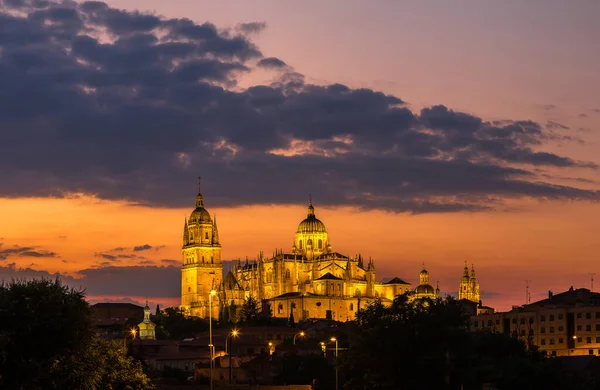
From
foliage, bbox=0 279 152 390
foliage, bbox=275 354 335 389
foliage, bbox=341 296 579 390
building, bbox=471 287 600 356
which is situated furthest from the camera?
building, bbox=471 287 600 356

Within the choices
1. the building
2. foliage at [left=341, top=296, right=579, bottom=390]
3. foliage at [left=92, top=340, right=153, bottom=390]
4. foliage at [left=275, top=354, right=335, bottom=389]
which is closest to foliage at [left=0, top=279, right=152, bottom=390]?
foliage at [left=92, top=340, right=153, bottom=390]

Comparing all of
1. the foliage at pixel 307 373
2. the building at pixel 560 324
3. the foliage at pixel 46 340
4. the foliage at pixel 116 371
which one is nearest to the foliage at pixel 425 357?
the foliage at pixel 307 373

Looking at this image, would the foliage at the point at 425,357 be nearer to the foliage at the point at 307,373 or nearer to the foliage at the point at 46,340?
the foliage at the point at 307,373

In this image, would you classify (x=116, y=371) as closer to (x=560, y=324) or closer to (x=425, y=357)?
(x=425, y=357)

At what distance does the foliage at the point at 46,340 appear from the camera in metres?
60.5

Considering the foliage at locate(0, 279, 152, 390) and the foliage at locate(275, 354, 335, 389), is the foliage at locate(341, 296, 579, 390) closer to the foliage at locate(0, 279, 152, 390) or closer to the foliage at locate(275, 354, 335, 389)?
the foliage at locate(275, 354, 335, 389)

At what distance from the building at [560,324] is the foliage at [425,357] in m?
61.7

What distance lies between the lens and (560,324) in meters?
163

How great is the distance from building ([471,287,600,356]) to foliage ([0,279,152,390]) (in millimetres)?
90651

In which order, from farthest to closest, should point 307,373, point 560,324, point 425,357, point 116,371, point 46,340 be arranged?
point 560,324 → point 307,373 → point 425,357 → point 116,371 → point 46,340

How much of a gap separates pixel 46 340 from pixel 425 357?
90.1ft

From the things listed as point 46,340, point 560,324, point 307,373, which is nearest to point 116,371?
point 46,340

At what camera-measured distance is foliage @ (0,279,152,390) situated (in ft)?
198

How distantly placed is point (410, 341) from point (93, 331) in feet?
80.8
